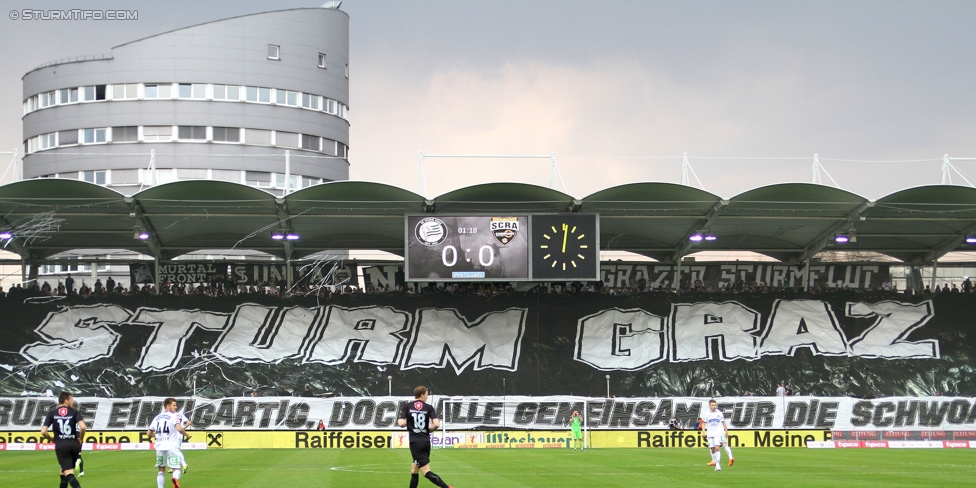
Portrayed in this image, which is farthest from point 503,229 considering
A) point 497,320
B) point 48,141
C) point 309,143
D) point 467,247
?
point 48,141

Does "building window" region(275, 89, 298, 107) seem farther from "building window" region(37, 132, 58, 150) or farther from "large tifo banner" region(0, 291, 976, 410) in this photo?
"large tifo banner" region(0, 291, 976, 410)

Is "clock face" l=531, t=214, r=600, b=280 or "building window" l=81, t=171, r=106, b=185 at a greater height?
"building window" l=81, t=171, r=106, b=185

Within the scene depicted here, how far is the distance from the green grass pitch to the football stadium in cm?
72

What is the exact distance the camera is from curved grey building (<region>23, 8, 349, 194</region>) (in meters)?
70.3

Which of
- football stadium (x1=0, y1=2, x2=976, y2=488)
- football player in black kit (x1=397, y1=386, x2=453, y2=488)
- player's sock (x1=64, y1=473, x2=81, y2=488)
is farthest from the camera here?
football stadium (x1=0, y1=2, x2=976, y2=488)

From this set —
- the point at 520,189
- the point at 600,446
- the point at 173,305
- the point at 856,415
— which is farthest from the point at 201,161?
the point at 856,415

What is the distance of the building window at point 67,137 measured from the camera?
70.7 m

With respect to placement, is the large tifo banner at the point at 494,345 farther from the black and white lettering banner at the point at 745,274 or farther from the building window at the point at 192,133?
the building window at the point at 192,133

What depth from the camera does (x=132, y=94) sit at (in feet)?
231

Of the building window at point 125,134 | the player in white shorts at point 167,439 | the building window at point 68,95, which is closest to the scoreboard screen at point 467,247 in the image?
the player in white shorts at point 167,439

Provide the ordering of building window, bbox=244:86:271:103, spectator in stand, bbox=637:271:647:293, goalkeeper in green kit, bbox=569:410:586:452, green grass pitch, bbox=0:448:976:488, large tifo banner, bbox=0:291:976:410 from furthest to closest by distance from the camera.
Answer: building window, bbox=244:86:271:103 → spectator in stand, bbox=637:271:647:293 → large tifo banner, bbox=0:291:976:410 → goalkeeper in green kit, bbox=569:410:586:452 → green grass pitch, bbox=0:448:976:488

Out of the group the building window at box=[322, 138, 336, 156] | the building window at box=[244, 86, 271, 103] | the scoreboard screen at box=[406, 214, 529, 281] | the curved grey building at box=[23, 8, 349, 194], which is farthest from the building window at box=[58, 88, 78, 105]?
the scoreboard screen at box=[406, 214, 529, 281]

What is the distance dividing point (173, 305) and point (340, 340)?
748 centimetres

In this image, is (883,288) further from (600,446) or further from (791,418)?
(600,446)
